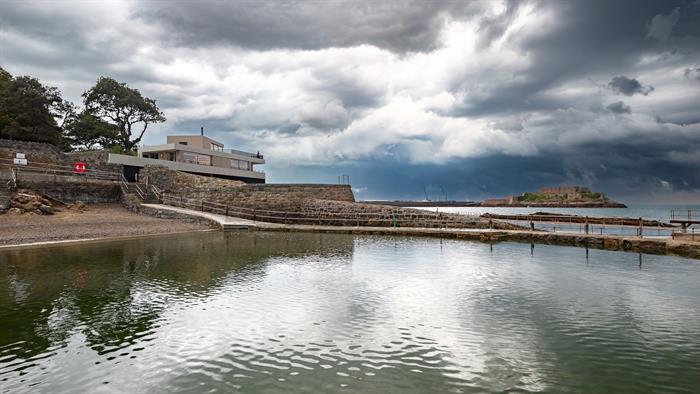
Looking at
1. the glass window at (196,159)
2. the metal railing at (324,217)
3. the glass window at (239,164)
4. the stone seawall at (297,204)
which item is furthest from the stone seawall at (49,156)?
the glass window at (239,164)

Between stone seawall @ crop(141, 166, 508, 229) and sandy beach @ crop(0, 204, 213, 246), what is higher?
stone seawall @ crop(141, 166, 508, 229)

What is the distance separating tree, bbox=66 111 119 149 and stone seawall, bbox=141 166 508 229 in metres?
18.6

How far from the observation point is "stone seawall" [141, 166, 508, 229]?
31038 millimetres

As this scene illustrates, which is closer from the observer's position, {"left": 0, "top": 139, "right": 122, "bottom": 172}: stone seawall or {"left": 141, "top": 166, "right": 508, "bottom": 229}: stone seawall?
{"left": 141, "top": 166, "right": 508, "bottom": 229}: stone seawall

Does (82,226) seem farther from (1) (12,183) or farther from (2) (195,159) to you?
(2) (195,159)

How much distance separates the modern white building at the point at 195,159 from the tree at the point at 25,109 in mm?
10526

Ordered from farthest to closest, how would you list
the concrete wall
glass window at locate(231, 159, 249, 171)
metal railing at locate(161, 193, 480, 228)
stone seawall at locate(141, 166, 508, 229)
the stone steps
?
glass window at locate(231, 159, 249, 171), the concrete wall, stone seawall at locate(141, 166, 508, 229), metal railing at locate(161, 193, 480, 228), the stone steps

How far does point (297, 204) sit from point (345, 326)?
87.3 ft

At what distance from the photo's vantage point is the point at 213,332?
8570mm

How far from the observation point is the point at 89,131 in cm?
5238

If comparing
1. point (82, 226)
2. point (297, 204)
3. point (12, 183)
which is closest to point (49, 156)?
point (12, 183)

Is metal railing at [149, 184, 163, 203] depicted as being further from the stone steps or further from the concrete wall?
the concrete wall

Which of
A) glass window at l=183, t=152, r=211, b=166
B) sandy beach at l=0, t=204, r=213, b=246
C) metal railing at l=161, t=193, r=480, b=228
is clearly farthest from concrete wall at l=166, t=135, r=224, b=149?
sandy beach at l=0, t=204, r=213, b=246

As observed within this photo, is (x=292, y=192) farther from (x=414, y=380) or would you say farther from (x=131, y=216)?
(x=414, y=380)
